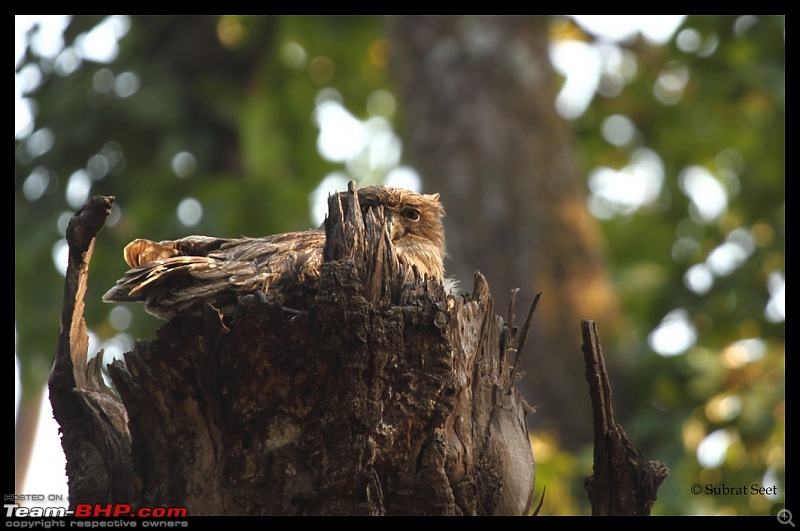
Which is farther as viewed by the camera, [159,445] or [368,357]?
[159,445]

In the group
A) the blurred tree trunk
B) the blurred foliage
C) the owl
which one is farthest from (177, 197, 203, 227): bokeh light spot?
the owl

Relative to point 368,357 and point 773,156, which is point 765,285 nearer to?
point 773,156

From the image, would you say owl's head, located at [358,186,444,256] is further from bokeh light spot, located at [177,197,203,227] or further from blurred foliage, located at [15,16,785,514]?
bokeh light spot, located at [177,197,203,227]

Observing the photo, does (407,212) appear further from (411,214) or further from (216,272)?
(216,272)

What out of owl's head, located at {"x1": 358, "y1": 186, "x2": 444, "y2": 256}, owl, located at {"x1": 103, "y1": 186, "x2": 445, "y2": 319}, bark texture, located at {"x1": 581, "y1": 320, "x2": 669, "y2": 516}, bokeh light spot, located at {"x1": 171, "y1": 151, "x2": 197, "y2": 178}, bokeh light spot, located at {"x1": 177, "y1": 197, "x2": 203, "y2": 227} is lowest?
bark texture, located at {"x1": 581, "y1": 320, "x2": 669, "y2": 516}

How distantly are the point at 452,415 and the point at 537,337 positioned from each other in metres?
5.31

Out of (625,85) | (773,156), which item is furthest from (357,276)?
(625,85)

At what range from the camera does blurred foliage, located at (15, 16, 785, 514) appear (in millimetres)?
7570

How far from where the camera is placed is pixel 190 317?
3.01 metres

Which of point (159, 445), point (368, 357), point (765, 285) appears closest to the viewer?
point (368, 357)

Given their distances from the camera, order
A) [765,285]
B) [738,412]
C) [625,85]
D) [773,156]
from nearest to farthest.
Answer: [738,412]
[765,285]
[773,156]
[625,85]

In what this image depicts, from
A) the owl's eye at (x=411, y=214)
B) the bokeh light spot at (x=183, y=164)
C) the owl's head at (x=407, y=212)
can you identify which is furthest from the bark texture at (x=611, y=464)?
the bokeh light spot at (x=183, y=164)

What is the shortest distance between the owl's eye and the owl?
1.49 metres

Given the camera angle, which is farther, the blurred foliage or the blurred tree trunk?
the blurred tree trunk
